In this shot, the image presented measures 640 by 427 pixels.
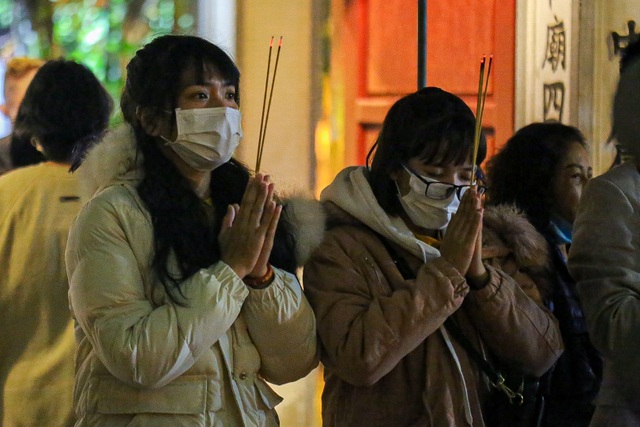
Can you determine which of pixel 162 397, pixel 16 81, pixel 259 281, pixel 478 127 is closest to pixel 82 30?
pixel 16 81

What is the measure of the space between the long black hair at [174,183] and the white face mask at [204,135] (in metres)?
0.04

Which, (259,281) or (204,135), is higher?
(204,135)

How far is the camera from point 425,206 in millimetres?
2783

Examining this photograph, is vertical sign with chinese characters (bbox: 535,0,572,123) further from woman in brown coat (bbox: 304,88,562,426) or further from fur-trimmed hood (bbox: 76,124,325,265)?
fur-trimmed hood (bbox: 76,124,325,265)

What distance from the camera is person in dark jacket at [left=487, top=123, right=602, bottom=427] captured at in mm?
2926

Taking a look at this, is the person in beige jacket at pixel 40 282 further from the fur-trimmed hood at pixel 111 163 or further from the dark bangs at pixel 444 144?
the dark bangs at pixel 444 144

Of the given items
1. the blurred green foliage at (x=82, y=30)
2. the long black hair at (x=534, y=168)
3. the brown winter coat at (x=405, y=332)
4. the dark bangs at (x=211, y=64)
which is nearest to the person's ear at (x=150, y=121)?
the dark bangs at (x=211, y=64)

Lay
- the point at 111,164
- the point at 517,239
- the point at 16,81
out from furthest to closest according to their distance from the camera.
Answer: the point at 16,81
the point at 517,239
the point at 111,164

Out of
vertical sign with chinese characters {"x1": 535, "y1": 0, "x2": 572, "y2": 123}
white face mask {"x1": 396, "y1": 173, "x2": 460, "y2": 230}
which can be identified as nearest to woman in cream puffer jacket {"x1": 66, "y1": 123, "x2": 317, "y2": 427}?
white face mask {"x1": 396, "y1": 173, "x2": 460, "y2": 230}

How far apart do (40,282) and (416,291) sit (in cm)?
137

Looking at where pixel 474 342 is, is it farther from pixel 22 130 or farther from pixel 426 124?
pixel 22 130

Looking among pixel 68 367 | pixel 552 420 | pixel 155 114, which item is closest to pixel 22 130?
pixel 68 367

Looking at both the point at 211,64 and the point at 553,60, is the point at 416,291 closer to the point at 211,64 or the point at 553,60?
the point at 211,64

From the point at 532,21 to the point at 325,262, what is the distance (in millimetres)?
2488
